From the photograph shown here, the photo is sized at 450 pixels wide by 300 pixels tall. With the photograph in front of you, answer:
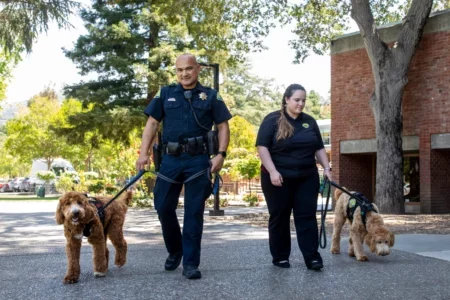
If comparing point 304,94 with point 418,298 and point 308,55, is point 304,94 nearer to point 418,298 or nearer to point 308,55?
point 418,298

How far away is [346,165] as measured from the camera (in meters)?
22.9

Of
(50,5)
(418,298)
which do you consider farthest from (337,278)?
(50,5)

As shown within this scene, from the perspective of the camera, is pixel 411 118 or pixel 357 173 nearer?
pixel 411 118

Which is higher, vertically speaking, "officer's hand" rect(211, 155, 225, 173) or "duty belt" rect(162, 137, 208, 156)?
"duty belt" rect(162, 137, 208, 156)

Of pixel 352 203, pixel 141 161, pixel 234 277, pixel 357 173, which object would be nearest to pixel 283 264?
pixel 234 277

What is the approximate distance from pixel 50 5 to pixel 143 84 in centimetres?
1645

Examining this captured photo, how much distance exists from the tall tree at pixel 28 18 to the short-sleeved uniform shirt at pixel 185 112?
11816 mm

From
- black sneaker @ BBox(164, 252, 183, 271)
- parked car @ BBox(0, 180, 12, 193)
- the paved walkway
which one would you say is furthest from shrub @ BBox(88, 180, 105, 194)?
parked car @ BBox(0, 180, 12, 193)

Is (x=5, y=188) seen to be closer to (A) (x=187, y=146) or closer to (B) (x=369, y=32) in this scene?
(B) (x=369, y=32)

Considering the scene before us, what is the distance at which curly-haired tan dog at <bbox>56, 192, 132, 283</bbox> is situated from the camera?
621 cm

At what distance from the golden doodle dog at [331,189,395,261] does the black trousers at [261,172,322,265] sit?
721mm

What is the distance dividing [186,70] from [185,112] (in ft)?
1.36

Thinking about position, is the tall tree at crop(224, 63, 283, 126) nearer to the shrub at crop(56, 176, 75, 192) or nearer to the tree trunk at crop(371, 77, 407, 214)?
the shrub at crop(56, 176, 75, 192)

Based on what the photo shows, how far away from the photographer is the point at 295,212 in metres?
7.32
